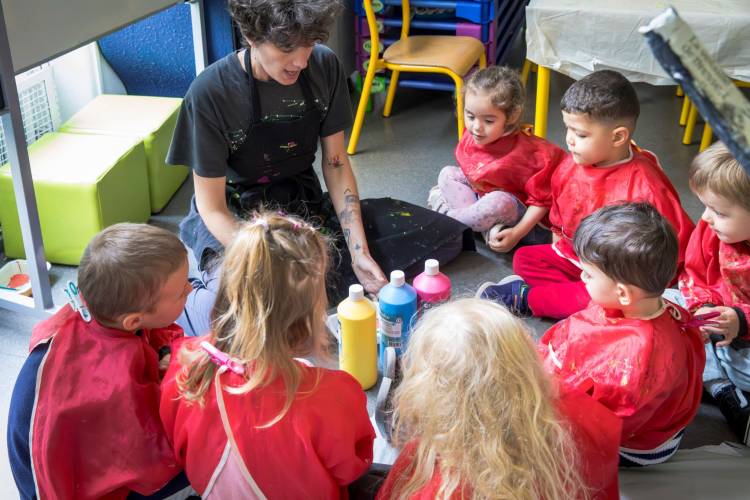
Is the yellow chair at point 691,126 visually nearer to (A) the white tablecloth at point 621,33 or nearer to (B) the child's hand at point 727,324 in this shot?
(A) the white tablecloth at point 621,33

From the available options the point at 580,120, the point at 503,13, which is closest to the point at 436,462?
the point at 580,120

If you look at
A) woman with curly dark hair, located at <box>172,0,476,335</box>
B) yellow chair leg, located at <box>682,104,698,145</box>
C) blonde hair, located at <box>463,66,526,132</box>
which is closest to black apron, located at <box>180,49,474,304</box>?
woman with curly dark hair, located at <box>172,0,476,335</box>

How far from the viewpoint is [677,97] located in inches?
154

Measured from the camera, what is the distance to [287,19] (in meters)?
1.76

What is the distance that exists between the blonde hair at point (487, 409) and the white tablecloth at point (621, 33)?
166 cm

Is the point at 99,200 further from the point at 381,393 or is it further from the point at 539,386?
the point at 539,386

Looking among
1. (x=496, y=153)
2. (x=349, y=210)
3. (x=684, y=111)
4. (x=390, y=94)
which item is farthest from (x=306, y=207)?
(x=684, y=111)

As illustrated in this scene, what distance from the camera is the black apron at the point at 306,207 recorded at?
213 centimetres

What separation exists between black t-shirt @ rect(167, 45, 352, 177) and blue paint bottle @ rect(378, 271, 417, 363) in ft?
2.00

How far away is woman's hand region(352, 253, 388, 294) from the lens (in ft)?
7.07

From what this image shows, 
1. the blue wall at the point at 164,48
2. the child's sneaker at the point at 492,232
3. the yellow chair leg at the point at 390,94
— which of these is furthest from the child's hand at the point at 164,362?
the yellow chair leg at the point at 390,94

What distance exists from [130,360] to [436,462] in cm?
56

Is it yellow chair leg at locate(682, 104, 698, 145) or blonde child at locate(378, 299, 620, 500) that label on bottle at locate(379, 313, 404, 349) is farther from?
yellow chair leg at locate(682, 104, 698, 145)

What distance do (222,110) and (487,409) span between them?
4.05ft
